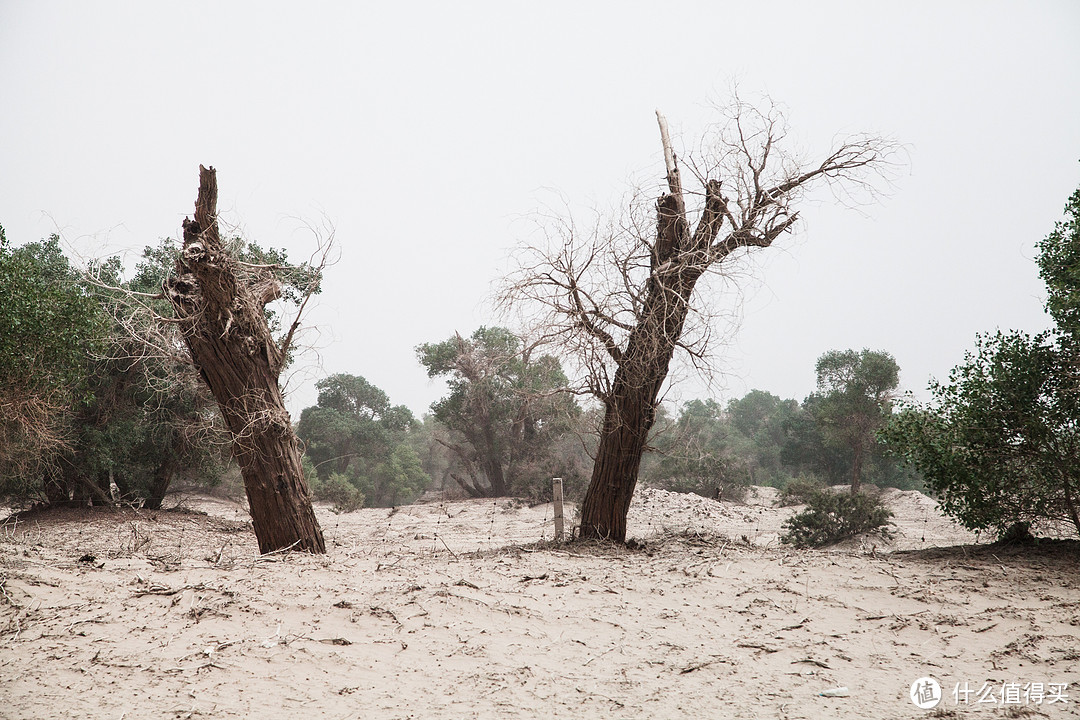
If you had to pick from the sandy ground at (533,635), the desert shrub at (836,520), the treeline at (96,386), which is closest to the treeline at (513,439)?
the desert shrub at (836,520)

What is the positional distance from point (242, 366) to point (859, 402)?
19727mm

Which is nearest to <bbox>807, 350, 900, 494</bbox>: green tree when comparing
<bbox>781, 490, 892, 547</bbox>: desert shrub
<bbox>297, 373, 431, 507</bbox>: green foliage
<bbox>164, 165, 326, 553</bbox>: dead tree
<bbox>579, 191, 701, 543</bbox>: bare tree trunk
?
<bbox>781, 490, 892, 547</bbox>: desert shrub

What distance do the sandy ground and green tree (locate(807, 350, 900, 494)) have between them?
15460 mm

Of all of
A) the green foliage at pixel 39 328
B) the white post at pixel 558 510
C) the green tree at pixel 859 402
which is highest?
the green tree at pixel 859 402

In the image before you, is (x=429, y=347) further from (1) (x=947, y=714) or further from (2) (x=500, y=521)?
(1) (x=947, y=714)

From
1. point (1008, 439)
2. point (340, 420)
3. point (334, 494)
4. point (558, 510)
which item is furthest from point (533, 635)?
point (340, 420)

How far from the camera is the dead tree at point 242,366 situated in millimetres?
6477

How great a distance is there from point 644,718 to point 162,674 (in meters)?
2.39

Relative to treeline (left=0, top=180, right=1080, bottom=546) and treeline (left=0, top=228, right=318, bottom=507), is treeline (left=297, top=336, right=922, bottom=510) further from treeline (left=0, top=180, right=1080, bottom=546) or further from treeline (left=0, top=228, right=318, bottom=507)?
treeline (left=0, top=228, right=318, bottom=507)

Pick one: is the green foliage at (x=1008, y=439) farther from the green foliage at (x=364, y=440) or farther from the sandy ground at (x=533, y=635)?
the green foliage at (x=364, y=440)

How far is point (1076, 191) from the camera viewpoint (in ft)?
22.2

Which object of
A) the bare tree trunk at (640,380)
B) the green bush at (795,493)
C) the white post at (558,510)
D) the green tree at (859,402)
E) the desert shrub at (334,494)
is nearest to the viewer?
the bare tree trunk at (640,380)

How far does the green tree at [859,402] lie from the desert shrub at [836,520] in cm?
998

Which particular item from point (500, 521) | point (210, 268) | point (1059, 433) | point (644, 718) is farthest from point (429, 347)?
point (644, 718)
